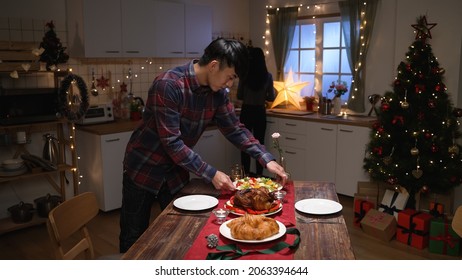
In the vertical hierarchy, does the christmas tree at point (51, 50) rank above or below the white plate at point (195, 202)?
above

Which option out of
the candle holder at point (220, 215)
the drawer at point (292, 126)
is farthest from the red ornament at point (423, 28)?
the candle holder at point (220, 215)

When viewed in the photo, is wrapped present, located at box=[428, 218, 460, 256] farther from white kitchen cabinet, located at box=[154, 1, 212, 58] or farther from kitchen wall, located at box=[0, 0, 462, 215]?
white kitchen cabinet, located at box=[154, 1, 212, 58]

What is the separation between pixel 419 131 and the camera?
3504 millimetres

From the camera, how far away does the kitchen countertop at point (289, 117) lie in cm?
385

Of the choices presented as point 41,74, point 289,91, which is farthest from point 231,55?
point 289,91

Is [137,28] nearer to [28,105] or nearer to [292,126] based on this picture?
[28,105]

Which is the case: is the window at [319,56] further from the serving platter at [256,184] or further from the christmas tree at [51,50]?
the serving platter at [256,184]

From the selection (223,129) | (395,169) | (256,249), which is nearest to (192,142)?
(223,129)

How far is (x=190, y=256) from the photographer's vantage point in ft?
4.66

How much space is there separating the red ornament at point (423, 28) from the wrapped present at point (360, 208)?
135 cm

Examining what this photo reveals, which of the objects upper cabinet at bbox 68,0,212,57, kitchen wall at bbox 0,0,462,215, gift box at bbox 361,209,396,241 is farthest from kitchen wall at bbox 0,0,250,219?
gift box at bbox 361,209,396,241

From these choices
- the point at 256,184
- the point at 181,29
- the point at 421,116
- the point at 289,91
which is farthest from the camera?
the point at 289,91

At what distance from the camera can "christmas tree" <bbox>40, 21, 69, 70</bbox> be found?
342 centimetres

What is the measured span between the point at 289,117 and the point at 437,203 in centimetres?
172
